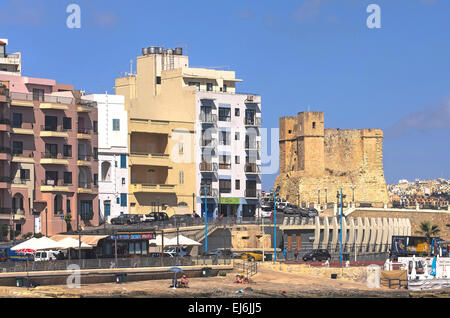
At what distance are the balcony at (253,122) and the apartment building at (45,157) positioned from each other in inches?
723

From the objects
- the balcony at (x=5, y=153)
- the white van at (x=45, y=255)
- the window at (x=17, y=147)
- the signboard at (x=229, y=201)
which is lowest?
the white van at (x=45, y=255)

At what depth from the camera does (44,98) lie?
102750mm

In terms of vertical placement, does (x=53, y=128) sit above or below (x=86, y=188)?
above

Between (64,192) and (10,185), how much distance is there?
5371mm

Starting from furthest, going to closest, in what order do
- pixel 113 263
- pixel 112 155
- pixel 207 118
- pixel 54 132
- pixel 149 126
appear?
pixel 207 118 < pixel 149 126 < pixel 112 155 < pixel 54 132 < pixel 113 263

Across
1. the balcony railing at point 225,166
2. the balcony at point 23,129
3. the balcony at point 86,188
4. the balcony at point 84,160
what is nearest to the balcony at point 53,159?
the balcony at point 84,160

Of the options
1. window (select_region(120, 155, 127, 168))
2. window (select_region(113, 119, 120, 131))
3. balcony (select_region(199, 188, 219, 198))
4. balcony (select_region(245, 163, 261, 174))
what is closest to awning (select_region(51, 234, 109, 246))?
window (select_region(120, 155, 127, 168))

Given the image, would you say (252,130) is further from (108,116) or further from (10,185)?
(10,185)

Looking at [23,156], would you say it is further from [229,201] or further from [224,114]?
[224,114]

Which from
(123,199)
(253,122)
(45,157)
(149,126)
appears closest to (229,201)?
(253,122)

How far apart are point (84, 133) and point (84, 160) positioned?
7.54 ft

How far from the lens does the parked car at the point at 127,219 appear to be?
10344 cm

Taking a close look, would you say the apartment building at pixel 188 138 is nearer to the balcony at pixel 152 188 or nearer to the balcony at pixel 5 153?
the balcony at pixel 152 188

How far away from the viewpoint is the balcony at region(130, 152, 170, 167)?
362 feet
